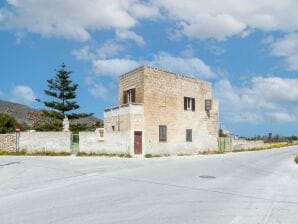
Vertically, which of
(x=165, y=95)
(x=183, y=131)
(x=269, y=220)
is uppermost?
(x=165, y=95)

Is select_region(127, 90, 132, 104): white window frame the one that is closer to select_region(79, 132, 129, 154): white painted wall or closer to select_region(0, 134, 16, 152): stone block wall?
select_region(79, 132, 129, 154): white painted wall

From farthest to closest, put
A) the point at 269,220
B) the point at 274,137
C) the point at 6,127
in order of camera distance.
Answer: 1. the point at 274,137
2. the point at 6,127
3. the point at 269,220

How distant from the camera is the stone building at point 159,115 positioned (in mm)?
36438

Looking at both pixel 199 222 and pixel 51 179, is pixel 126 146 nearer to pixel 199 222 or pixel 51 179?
pixel 51 179

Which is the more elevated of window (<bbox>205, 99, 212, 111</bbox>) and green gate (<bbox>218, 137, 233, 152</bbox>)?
Answer: window (<bbox>205, 99, 212, 111</bbox>)

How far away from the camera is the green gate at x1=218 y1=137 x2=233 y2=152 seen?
48.2 meters

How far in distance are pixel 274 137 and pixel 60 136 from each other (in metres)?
64.8

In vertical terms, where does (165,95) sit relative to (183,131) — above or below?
above

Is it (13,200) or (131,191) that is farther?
(131,191)

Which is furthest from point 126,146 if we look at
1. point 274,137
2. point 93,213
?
point 274,137

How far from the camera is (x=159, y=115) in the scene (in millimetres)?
38469

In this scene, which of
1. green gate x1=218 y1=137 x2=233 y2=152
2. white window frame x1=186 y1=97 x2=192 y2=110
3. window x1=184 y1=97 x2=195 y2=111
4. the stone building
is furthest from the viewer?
green gate x1=218 y1=137 x2=233 y2=152

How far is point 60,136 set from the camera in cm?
3622

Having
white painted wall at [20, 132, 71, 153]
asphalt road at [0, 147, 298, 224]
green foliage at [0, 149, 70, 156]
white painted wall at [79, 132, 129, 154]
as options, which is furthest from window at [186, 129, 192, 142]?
asphalt road at [0, 147, 298, 224]
